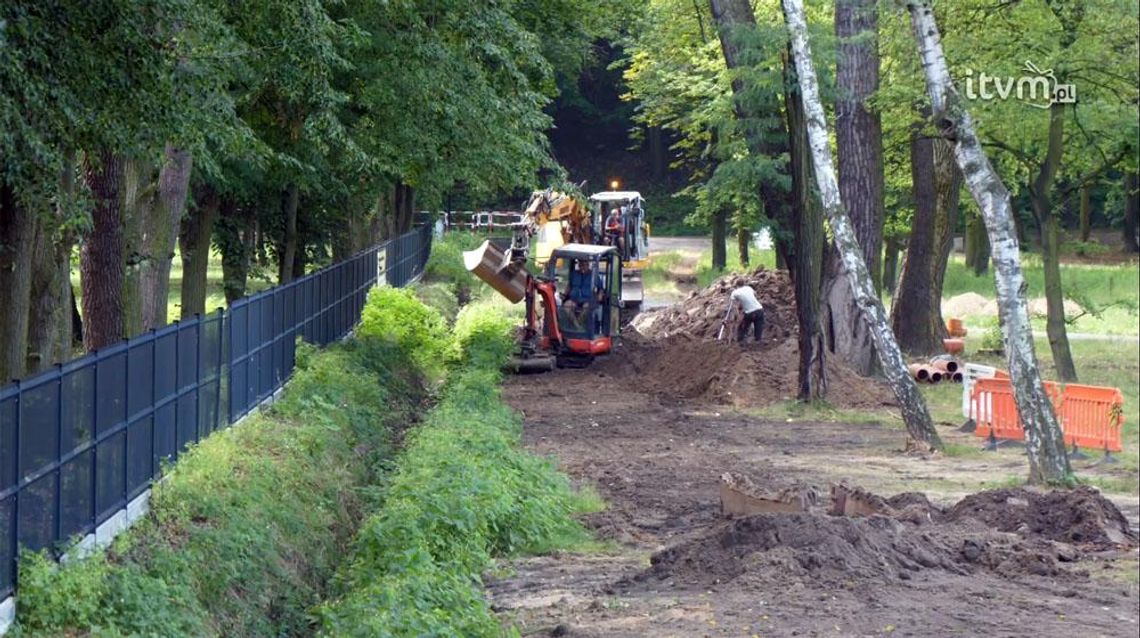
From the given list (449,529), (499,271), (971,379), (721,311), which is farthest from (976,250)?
(449,529)

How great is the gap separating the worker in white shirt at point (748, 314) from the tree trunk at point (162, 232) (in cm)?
1711

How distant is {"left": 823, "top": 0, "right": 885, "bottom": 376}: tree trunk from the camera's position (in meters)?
27.5

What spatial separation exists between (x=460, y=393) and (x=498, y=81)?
16.5ft

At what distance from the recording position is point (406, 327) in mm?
31297

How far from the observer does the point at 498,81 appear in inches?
947

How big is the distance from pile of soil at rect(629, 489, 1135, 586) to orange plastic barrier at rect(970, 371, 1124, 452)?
0.75m

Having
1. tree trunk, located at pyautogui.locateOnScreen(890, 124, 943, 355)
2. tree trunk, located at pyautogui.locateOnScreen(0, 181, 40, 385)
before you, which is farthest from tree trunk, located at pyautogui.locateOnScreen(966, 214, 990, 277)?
tree trunk, located at pyautogui.locateOnScreen(0, 181, 40, 385)

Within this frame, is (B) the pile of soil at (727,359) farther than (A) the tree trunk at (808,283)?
Yes

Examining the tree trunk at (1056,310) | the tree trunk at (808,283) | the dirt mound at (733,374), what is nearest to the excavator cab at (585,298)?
the dirt mound at (733,374)

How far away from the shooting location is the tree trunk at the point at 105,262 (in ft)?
57.1

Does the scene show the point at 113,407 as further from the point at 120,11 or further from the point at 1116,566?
the point at 1116,566

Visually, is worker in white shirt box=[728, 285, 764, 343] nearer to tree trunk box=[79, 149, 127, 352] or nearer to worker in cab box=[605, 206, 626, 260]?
worker in cab box=[605, 206, 626, 260]

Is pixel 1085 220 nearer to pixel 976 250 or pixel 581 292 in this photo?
pixel 581 292

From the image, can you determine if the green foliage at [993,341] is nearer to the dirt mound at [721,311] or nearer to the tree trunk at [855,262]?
the dirt mound at [721,311]
